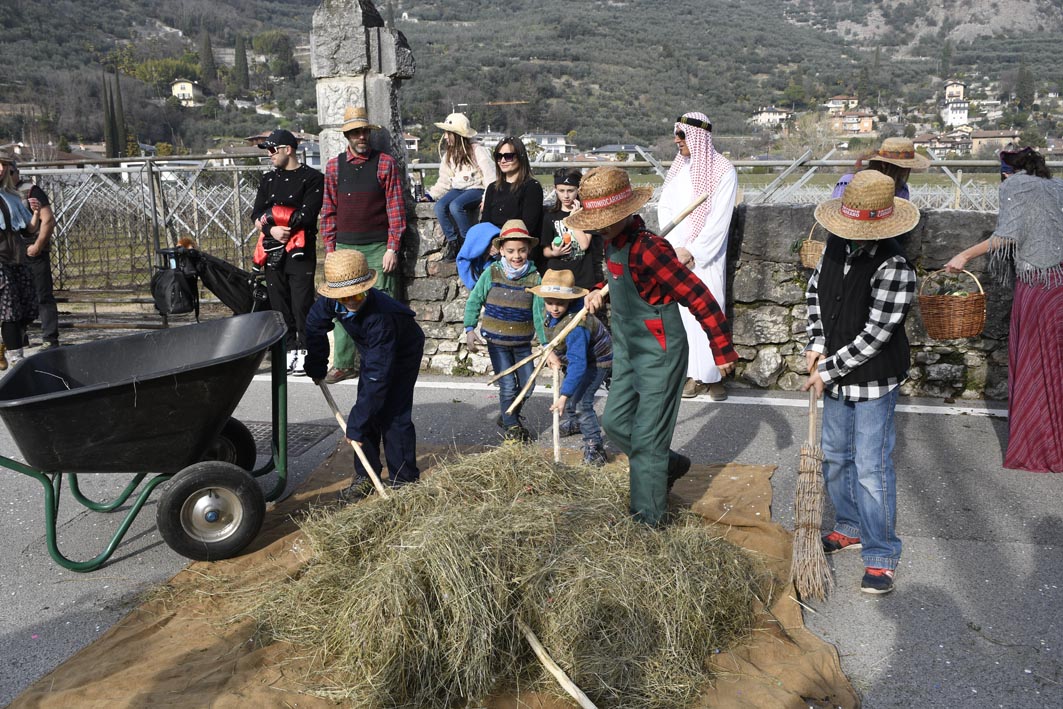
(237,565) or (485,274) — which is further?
(485,274)

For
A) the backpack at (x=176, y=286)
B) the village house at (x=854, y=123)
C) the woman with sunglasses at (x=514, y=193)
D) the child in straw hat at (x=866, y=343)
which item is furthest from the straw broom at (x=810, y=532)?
the village house at (x=854, y=123)

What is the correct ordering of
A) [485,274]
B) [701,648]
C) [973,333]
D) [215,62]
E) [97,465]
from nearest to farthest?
[701,648]
[97,465]
[973,333]
[485,274]
[215,62]

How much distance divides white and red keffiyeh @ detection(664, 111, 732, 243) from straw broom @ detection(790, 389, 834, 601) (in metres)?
2.58

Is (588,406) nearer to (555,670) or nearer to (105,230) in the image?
(555,670)

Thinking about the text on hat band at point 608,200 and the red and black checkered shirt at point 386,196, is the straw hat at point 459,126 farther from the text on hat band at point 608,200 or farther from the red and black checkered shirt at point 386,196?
the text on hat band at point 608,200

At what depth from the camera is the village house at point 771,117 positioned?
212 feet

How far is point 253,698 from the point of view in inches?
121

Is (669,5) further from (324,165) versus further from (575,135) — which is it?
(324,165)

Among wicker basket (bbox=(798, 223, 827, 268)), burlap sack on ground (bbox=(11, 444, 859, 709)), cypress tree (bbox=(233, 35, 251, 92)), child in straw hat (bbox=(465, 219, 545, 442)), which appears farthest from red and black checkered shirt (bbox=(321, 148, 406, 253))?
→ cypress tree (bbox=(233, 35, 251, 92))

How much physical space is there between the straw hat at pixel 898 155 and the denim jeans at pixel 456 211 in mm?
3107

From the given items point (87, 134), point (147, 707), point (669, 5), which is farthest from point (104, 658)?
point (669, 5)

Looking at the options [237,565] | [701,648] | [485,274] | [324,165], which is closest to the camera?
[701,648]

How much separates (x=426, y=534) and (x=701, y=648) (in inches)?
42.8

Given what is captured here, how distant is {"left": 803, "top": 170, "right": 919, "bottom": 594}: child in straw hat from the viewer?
12.1 feet
